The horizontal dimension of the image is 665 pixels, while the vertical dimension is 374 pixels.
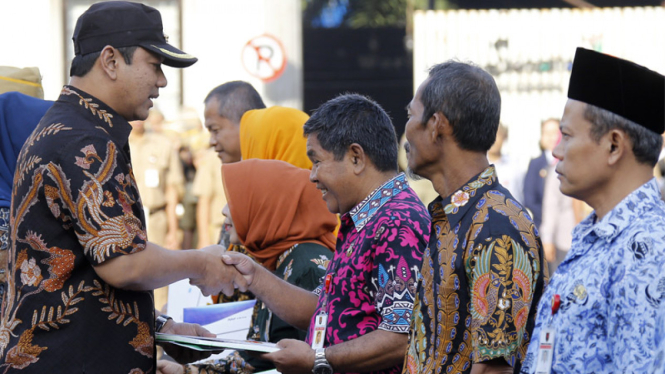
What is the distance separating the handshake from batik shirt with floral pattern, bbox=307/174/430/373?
34cm

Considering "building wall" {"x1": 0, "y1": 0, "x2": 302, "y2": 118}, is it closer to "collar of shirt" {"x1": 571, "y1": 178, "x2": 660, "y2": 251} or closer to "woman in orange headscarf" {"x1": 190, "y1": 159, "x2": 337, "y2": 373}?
"woman in orange headscarf" {"x1": 190, "y1": 159, "x2": 337, "y2": 373}

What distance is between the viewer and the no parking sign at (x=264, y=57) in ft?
45.3

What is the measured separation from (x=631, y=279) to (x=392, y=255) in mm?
1039

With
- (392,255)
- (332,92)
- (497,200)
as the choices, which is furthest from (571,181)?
(332,92)

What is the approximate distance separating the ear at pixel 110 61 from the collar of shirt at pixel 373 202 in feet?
3.12

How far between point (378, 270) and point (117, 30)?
3.81 ft

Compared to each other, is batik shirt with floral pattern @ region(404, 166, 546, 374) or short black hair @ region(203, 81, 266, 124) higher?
short black hair @ region(203, 81, 266, 124)

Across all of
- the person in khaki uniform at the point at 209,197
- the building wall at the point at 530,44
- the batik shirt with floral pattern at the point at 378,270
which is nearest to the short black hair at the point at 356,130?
the batik shirt with floral pattern at the point at 378,270

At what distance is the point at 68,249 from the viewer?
2.86 m

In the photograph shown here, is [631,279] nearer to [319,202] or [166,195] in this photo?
[319,202]

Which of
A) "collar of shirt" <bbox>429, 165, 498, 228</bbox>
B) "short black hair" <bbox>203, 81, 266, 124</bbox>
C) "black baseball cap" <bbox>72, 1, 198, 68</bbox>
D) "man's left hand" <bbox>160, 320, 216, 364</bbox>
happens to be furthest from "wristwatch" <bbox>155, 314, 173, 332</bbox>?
"short black hair" <bbox>203, 81, 266, 124</bbox>

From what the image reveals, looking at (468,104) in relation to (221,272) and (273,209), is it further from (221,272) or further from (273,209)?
(273,209)

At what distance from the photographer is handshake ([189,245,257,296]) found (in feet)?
10.6

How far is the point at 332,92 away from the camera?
14.9 meters
